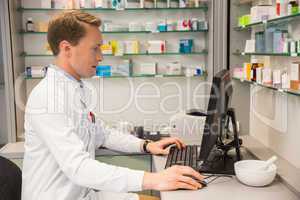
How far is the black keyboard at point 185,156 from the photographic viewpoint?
5.44 feet

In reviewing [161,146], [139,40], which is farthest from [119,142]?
[139,40]

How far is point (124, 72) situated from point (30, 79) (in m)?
1.10

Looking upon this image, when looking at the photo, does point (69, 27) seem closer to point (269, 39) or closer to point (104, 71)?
point (269, 39)

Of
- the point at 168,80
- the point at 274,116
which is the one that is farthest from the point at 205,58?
the point at 274,116

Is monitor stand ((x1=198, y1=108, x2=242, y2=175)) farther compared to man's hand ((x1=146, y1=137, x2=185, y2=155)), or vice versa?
man's hand ((x1=146, y1=137, x2=185, y2=155))

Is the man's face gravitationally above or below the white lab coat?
above

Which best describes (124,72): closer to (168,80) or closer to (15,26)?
(168,80)

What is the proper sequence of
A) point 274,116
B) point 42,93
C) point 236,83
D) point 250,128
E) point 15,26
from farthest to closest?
point 15,26 → point 236,83 → point 250,128 → point 274,116 → point 42,93

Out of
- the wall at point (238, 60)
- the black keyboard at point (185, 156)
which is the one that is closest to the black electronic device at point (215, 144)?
the black keyboard at point (185, 156)

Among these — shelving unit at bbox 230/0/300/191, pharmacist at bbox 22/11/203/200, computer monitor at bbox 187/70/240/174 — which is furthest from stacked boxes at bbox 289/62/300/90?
pharmacist at bbox 22/11/203/200

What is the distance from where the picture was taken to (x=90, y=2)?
381cm

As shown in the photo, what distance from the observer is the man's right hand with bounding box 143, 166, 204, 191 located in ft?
4.18

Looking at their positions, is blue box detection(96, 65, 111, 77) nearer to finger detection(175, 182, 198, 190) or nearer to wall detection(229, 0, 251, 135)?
wall detection(229, 0, 251, 135)

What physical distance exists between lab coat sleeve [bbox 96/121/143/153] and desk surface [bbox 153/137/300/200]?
21.9 inches
